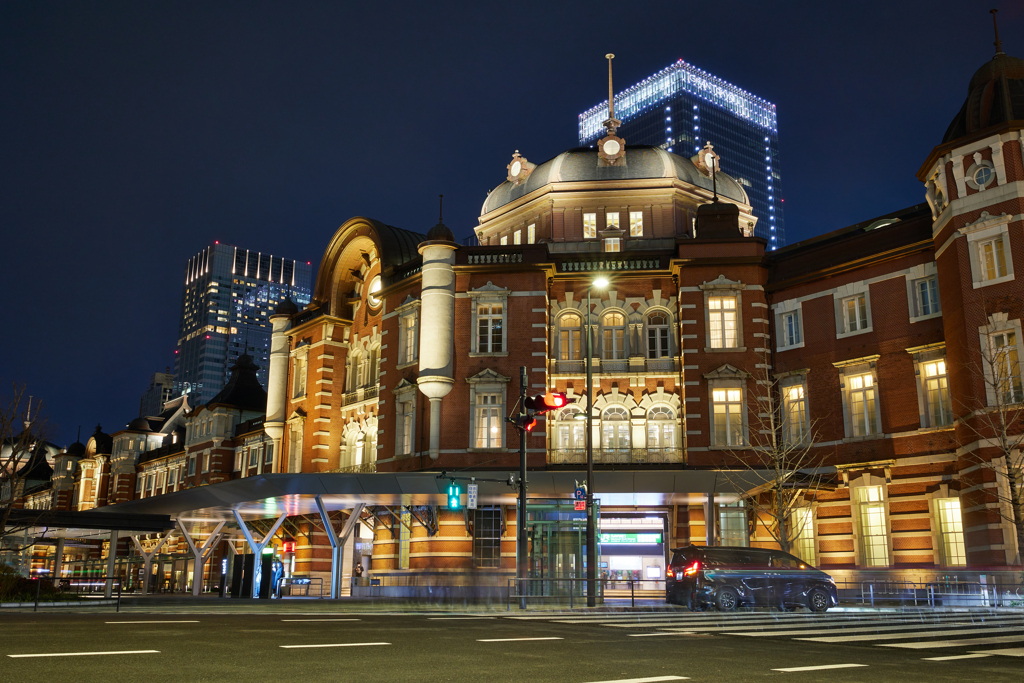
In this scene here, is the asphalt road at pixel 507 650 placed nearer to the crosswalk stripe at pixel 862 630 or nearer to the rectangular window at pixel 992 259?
the crosswalk stripe at pixel 862 630

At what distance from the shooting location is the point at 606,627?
1648cm

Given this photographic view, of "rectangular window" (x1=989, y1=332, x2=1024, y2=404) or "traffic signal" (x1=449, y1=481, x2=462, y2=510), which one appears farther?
"traffic signal" (x1=449, y1=481, x2=462, y2=510)

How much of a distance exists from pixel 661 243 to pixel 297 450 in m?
22.1

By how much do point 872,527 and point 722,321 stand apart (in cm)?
1000

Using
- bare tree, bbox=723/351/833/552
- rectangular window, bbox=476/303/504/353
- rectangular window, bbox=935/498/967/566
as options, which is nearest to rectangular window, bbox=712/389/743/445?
bare tree, bbox=723/351/833/552

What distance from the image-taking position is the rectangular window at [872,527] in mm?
32719

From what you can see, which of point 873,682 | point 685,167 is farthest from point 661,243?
point 873,682

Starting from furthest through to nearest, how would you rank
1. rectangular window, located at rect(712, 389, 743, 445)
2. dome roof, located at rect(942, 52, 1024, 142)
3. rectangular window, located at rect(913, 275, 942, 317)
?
rectangular window, located at rect(712, 389, 743, 445), rectangular window, located at rect(913, 275, 942, 317), dome roof, located at rect(942, 52, 1024, 142)

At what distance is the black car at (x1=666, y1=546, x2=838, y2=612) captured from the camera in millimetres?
22516

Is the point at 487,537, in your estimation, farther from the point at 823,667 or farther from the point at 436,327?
the point at 823,667

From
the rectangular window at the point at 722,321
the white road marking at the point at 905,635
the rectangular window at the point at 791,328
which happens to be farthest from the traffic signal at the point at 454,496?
the rectangular window at the point at 791,328

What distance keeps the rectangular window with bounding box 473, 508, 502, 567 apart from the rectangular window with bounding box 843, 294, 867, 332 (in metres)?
16.0

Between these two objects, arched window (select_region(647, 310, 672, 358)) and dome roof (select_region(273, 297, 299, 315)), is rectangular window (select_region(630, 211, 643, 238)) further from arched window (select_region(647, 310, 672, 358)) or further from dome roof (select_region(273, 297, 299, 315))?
dome roof (select_region(273, 297, 299, 315))

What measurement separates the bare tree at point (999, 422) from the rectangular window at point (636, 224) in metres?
19.3
